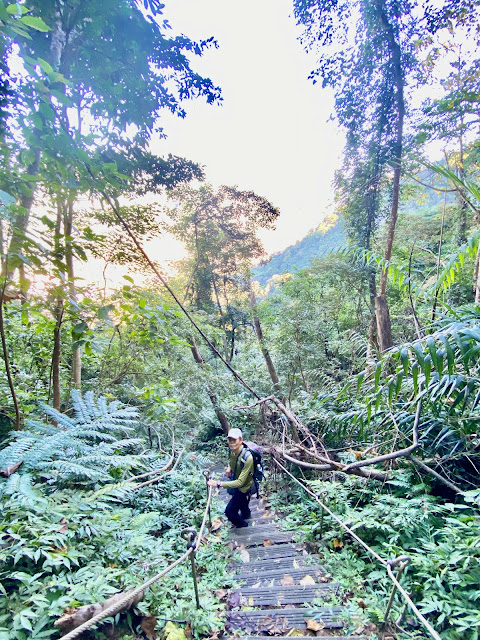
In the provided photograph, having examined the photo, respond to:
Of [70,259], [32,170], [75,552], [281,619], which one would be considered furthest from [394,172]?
[75,552]

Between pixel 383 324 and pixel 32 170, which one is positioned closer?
pixel 32 170

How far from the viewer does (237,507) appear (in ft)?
12.2

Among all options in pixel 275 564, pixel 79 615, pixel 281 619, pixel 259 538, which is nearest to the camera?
pixel 79 615

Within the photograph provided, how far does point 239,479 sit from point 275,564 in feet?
2.85

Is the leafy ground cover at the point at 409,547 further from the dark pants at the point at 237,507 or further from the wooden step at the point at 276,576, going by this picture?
the dark pants at the point at 237,507

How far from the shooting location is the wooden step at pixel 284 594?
223 cm

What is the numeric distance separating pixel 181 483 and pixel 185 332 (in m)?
3.22

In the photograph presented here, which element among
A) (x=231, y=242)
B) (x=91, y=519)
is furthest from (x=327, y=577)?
(x=231, y=242)

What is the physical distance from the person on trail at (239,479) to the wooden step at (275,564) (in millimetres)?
730

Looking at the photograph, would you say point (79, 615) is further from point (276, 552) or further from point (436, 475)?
point (436, 475)

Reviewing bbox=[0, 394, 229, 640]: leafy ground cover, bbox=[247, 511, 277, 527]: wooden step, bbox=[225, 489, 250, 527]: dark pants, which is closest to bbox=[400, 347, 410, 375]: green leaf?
bbox=[0, 394, 229, 640]: leafy ground cover

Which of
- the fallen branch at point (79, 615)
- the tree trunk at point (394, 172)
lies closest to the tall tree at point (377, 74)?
A: the tree trunk at point (394, 172)

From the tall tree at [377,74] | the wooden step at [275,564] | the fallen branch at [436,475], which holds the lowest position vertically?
the wooden step at [275,564]

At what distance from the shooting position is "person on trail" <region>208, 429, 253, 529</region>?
11.5ft
